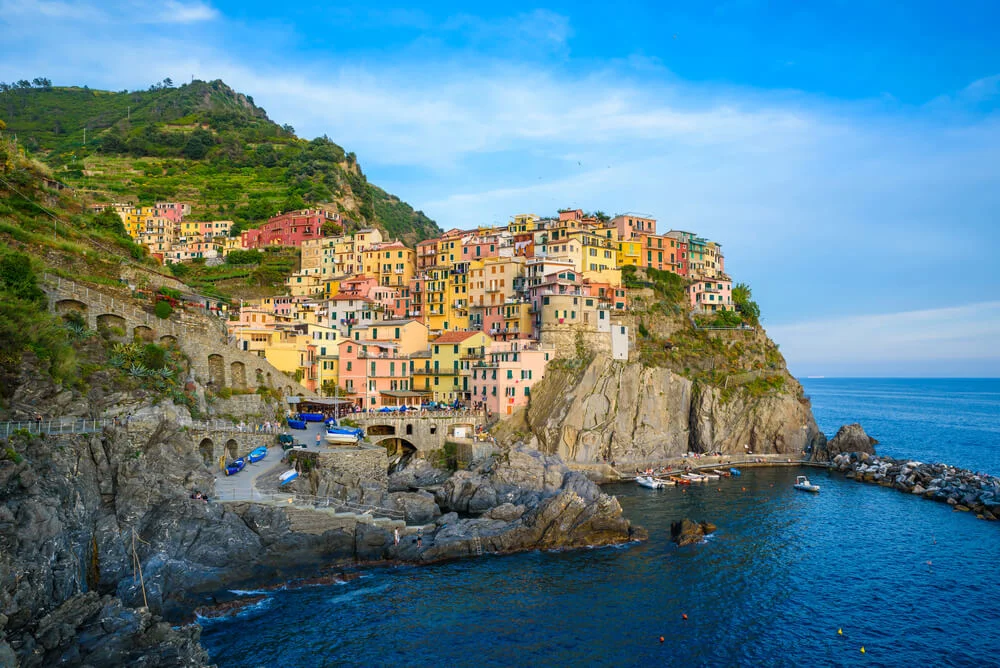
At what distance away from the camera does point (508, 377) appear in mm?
66938

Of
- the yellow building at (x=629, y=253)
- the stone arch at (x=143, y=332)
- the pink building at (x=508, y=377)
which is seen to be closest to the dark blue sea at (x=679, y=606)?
the pink building at (x=508, y=377)

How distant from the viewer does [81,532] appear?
30.6 m

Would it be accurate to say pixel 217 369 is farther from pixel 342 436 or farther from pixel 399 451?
pixel 399 451

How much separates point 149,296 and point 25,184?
1573cm

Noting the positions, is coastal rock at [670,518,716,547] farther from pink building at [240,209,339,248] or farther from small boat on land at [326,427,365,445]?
pink building at [240,209,339,248]

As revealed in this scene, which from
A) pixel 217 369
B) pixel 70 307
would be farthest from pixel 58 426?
pixel 217 369

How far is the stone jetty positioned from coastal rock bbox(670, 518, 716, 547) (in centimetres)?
2461

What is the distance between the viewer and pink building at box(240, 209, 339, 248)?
105 m

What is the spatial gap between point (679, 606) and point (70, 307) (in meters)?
39.8

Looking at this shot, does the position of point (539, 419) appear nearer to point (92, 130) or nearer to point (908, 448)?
point (908, 448)

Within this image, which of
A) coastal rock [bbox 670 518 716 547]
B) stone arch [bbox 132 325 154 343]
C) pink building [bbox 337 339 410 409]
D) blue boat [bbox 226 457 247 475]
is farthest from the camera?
pink building [bbox 337 339 410 409]

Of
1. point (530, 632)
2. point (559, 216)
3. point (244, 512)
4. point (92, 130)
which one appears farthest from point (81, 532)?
point (92, 130)

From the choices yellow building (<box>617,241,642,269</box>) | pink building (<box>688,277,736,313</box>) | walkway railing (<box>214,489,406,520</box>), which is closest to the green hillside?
yellow building (<box>617,241,642,269</box>)

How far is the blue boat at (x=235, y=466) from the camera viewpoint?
43.6 meters
